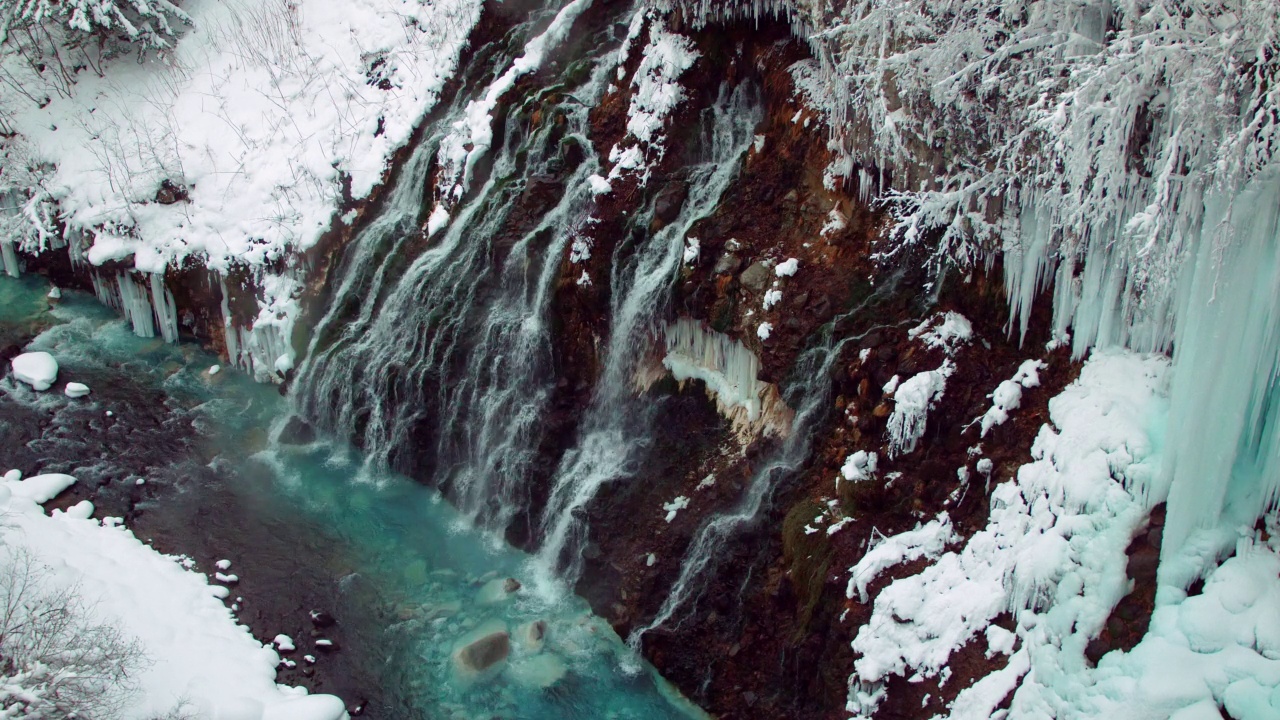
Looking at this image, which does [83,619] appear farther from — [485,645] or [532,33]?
[532,33]

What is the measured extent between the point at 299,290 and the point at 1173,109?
11214 millimetres

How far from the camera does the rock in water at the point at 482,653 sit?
8.29 m

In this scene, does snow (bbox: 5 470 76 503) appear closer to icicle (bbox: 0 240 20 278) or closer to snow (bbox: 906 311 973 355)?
icicle (bbox: 0 240 20 278)

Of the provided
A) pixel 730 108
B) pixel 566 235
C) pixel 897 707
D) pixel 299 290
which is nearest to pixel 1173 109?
pixel 897 707

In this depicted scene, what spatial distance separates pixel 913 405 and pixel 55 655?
22.9ft

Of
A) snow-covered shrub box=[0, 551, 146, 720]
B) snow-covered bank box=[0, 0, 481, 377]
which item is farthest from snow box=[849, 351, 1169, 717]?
→ snow-covered bank box=[0, 0, 481, 377]

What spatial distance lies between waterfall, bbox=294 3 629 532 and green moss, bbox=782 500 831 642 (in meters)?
3.47

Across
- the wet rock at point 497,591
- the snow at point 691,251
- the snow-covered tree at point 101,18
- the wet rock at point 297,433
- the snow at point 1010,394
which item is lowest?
the wet rock at point 497,591

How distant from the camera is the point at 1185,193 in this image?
488 centimetres

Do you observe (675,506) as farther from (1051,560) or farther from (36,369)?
(36,369)

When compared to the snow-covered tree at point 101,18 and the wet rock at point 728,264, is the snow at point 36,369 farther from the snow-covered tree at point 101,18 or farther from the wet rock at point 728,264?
the wet rock at point 728,264

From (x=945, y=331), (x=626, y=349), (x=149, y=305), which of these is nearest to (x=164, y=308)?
(x=149, y=305)

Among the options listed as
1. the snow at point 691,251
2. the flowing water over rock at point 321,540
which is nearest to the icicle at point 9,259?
the flowing water over rock at point 321,540

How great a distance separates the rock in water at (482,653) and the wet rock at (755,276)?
4.32 metres
